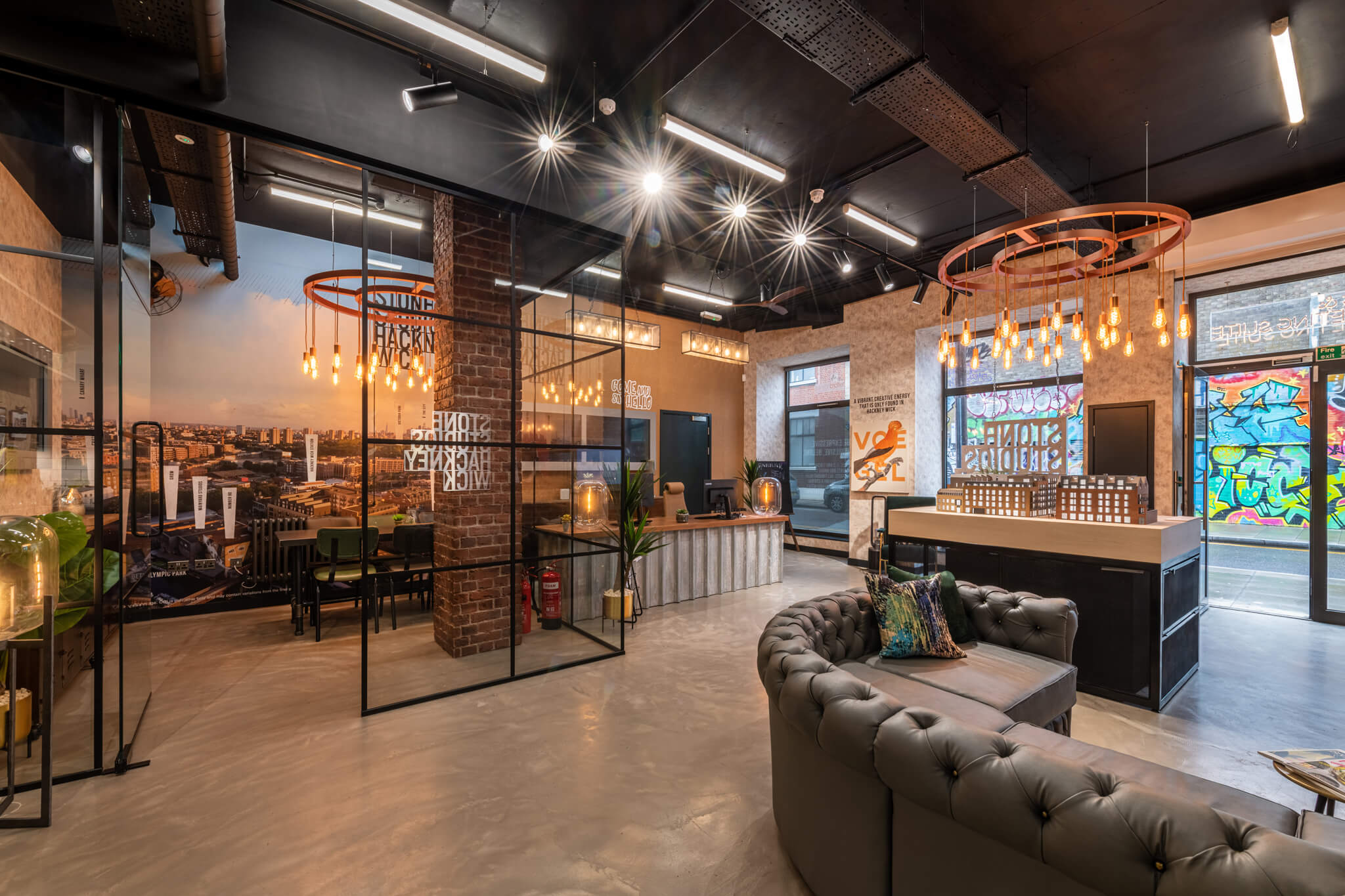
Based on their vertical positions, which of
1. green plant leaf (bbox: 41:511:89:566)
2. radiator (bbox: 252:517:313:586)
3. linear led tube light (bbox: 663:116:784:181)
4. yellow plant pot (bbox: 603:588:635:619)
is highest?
linear led tube light (bbox: 663:116:784:181)

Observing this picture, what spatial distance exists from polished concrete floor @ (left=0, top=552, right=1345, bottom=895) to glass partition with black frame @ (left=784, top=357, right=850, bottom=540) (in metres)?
5.22

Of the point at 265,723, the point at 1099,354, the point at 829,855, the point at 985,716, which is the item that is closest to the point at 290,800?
the point at 265,723

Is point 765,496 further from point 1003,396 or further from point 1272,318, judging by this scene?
point 1272,318

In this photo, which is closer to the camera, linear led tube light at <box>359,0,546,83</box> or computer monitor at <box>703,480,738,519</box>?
Result: linear led tube light at <box>359,0,546,83</box>

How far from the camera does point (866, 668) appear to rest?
110 inches

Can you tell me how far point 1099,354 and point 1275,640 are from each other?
3.05 meters

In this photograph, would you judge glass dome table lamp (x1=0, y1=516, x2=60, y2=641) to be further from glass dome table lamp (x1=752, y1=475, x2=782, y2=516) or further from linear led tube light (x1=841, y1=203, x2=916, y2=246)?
glass dome table lamp (x1=752, y1=475, x2=782, y2=516)

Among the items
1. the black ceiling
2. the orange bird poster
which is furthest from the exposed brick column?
the orange bird poster

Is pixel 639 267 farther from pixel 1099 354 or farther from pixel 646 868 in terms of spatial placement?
pixel 646 868

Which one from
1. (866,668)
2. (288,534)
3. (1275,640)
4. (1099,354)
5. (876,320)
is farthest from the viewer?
(876,320)

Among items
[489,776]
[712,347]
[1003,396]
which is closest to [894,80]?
[712,347]

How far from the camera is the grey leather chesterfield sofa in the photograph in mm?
1054

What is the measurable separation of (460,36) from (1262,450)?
7.90m

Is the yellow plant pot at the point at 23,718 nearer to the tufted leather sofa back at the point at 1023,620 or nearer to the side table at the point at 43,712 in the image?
the side table at the point at 43,712
